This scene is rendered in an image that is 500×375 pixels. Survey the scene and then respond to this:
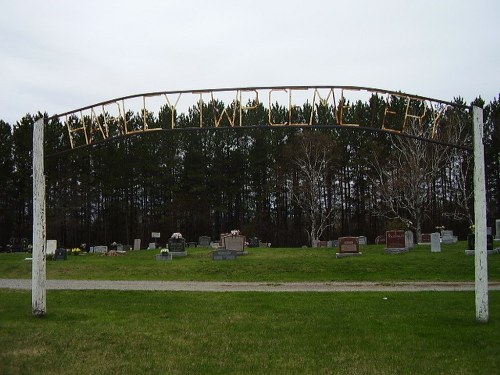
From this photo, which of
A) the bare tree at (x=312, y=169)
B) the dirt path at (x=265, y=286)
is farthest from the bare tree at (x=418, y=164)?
the dirt path at (x=265, y=286)

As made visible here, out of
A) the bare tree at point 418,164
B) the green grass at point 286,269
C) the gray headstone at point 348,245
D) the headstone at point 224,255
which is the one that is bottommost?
the green grass at point 286,269

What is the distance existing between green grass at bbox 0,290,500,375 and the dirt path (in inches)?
107

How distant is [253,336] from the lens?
9484mm

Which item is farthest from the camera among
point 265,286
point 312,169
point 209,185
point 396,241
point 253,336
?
point 209,185

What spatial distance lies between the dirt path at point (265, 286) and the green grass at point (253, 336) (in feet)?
8.92

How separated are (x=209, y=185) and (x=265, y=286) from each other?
42.3 meters

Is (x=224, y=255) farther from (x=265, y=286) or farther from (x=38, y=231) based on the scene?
(x=38, y=231)

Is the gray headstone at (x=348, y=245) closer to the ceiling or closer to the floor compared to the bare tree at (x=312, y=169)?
closer to the floor

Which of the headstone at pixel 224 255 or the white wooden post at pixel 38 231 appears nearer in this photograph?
the white wooden post at pixel 38 231

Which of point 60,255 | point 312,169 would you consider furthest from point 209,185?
point 60,255

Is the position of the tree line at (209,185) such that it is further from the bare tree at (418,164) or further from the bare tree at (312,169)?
the bare tree at (418,164)

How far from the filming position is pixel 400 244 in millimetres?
29953

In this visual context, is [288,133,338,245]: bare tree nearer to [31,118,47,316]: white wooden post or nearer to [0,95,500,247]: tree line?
[0,95,500,247]: tree line

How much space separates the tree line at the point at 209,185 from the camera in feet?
184
